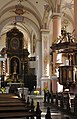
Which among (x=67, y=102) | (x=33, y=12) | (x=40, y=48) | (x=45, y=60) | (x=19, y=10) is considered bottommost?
(x=67, y=102)

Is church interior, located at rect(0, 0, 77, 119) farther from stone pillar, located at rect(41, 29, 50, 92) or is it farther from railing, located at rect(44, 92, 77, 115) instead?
railing, located at rect(44, 92, 77, 115)

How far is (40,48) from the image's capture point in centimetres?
2288

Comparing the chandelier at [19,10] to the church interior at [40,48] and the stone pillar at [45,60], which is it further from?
the stone pillar at [45,60]

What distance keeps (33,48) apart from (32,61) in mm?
1555

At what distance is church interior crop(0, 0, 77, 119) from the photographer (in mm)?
12453

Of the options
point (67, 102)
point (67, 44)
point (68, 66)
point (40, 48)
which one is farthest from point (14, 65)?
point (67, 102)

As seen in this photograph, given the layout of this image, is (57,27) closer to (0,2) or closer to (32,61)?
(0,2)

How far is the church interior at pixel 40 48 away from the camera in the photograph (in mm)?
12453

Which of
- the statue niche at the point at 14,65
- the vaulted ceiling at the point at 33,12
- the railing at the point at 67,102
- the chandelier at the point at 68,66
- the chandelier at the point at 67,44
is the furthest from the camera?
the statue niche at the point at 14,65

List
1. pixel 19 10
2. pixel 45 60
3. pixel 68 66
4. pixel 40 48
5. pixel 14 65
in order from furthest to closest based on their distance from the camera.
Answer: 1. pixel 14 65
2. pixel 40 48
3. pixel 19 10
4. pixel 45 60
5. pixel 68 66

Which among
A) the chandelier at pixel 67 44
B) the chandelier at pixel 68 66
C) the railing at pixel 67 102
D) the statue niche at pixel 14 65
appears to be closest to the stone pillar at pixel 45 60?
the railing at pixel 67 102

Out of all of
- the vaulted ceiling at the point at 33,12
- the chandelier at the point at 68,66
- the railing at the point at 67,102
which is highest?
the vaulted ceiling at the point at 33,12

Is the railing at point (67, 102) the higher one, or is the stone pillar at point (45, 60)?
the stone pillar at point (45, 60)

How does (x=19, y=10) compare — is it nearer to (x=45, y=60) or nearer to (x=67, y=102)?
(x=45, y=60)
